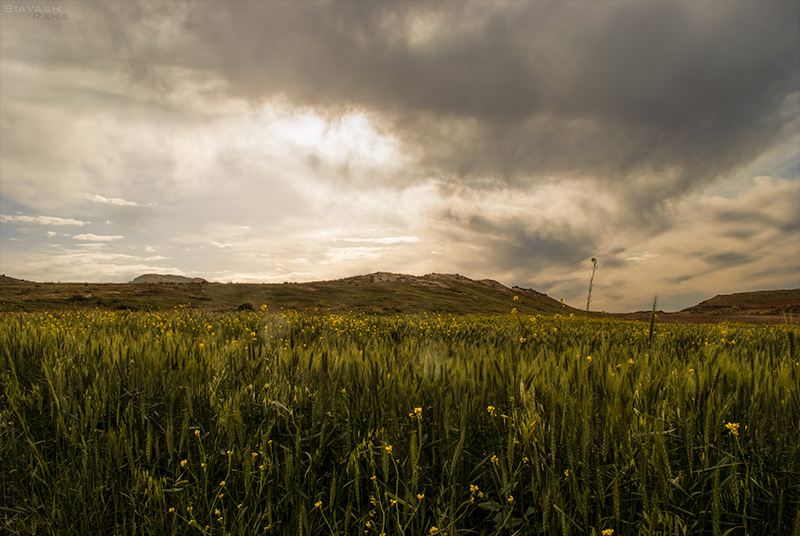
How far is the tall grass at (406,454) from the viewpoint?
1839mm

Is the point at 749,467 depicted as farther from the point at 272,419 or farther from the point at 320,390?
the point at 272,419

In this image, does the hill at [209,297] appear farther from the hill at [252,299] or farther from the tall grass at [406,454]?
the tall grass at [406,454]

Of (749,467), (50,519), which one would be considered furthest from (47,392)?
(749,467)

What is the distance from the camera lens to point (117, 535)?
2068 millimetres

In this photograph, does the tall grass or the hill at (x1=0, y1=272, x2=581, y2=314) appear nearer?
the tall grass

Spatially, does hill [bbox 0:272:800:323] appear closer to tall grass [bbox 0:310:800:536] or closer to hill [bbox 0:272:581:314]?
hill [bbox 0:272:581:314]

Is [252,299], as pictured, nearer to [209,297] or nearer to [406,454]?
[209,297]

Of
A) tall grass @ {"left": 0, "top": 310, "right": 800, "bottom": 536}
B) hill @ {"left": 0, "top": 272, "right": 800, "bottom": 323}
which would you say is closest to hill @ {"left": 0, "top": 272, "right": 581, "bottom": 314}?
hill @ {"left": 0, "top": 272, "right": 800, "bottom": 323}

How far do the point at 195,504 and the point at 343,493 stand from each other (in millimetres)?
801

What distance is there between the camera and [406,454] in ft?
6.93

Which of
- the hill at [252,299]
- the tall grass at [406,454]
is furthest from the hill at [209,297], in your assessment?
the tall grass at [406,454]

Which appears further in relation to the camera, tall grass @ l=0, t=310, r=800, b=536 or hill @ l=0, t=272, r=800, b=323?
hill @ l=0, t=272, r=800, b=323

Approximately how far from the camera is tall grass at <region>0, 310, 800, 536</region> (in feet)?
6.03

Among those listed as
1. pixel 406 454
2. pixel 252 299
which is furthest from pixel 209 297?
pixel 406 454
